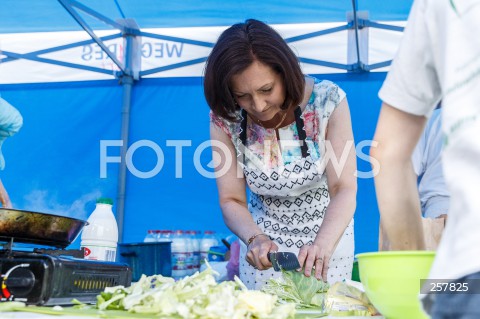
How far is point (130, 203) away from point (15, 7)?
1989mm

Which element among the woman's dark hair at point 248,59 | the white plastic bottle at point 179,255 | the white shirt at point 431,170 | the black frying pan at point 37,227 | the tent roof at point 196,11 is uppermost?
the tent roof at point 196,11

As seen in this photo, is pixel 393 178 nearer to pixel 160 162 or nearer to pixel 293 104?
pixel 293 104

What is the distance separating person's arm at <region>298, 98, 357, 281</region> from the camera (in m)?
2.29

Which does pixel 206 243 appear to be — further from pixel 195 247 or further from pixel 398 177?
pixel 398 177

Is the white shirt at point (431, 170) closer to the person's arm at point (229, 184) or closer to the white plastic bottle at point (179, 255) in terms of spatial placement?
the person's arm at point (229, 184)

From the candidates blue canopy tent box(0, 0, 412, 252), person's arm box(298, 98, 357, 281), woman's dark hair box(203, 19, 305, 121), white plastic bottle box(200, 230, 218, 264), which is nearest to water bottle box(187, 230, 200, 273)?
white plastic bottle box(200, 230, 218, 264)

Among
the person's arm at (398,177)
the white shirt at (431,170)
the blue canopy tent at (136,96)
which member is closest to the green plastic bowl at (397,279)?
the person's arm at (398,177)

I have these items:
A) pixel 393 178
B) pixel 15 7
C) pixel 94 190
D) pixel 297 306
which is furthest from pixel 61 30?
pixel 393 178

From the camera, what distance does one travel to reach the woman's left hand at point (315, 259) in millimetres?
2076

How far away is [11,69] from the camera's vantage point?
18.8 feet

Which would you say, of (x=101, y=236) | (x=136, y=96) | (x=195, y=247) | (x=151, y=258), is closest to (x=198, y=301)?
(x=101, y=236)

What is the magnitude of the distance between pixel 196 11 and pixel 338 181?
3087 millimetres

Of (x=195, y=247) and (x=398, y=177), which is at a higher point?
(x=195, y=247)

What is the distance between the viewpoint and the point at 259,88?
2.31 metres
